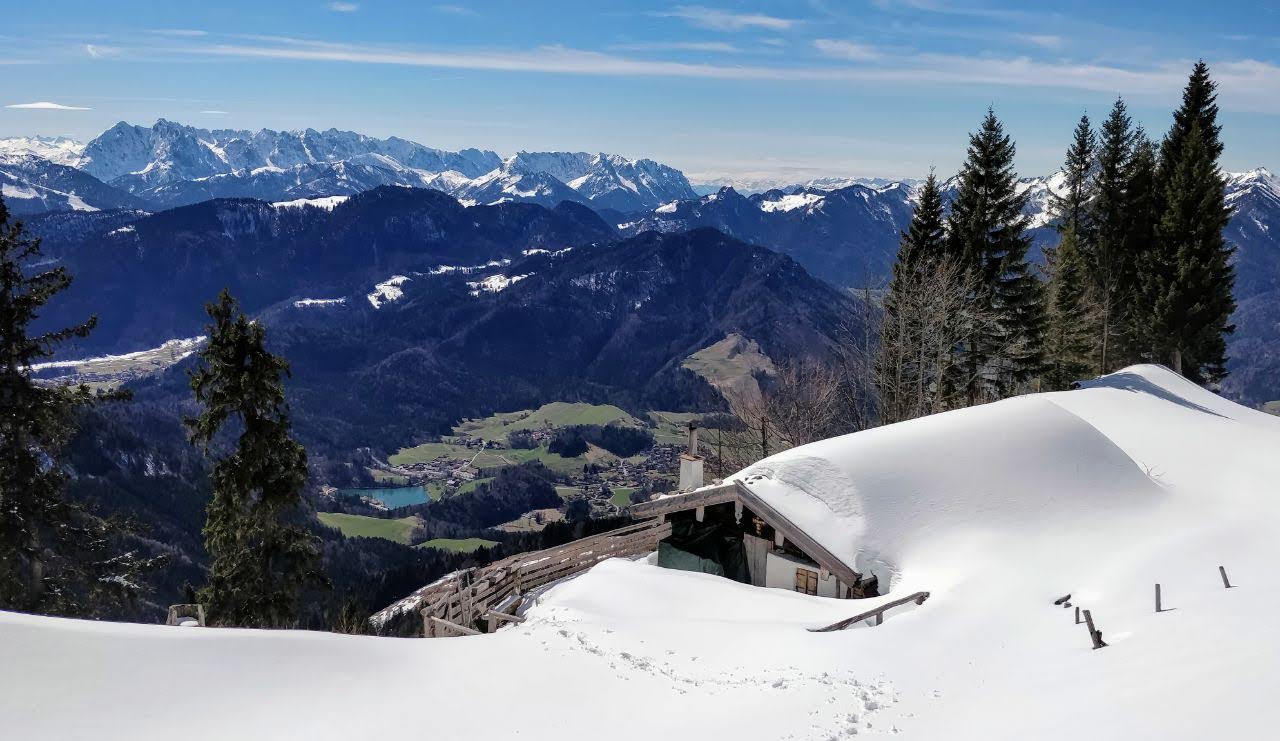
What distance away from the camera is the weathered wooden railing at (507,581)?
18984 millimetres

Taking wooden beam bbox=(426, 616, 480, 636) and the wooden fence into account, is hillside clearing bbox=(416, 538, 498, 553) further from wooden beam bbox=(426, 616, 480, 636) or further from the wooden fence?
wooden beam bbox=(426, 616, 480, 636)

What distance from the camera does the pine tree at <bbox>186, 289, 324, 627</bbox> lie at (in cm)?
2120

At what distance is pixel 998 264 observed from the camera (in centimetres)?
3800

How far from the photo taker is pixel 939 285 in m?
36.1

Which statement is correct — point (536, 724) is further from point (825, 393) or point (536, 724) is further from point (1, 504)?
point (825, 393)

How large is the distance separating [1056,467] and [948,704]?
41.7 feet

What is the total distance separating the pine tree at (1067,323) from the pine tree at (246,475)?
3879 centimetres

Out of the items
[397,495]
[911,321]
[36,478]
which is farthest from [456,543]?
[36,478]

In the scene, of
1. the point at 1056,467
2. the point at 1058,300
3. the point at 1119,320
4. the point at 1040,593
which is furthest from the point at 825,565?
the point at 1119,320

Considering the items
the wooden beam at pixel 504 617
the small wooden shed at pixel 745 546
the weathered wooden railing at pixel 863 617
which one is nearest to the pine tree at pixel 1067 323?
the small wooden shed at pixel 745 546

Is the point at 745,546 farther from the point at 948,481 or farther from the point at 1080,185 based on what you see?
the point at 1080,185

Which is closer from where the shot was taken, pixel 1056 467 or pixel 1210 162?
pixel 1056 467

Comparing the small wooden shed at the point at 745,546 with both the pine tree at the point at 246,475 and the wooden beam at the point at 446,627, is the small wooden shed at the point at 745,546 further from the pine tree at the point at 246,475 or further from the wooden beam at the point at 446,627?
the pine tree at the point at 246,475

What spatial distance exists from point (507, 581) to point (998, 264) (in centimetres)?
2972
